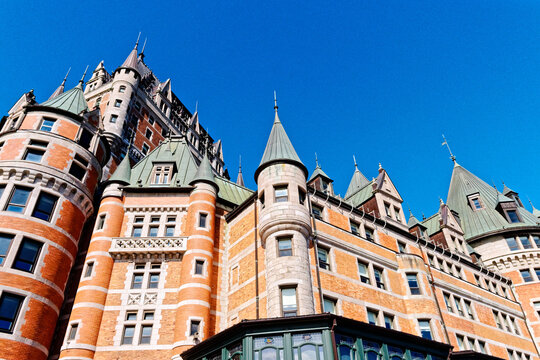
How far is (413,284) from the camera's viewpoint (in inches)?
1165

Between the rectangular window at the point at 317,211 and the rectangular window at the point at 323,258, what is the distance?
238 cm

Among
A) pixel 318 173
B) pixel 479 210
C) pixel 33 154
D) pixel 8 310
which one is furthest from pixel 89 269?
pixel 479 210

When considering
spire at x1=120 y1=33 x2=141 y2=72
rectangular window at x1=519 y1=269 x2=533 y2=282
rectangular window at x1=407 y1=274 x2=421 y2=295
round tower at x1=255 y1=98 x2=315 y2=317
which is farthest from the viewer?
spire at x1=120 y1=33 x2=141 y2=72

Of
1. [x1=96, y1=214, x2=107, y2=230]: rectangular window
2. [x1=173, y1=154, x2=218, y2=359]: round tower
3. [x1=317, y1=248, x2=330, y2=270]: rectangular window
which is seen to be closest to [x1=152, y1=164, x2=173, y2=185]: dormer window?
[x1=173, y1=154, x2=218, y2=359]: round tower

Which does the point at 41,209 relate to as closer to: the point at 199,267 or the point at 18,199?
the point at 18,199

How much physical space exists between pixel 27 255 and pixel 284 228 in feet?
49.7

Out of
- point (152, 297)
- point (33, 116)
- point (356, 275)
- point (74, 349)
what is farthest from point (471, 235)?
point (33, 116)

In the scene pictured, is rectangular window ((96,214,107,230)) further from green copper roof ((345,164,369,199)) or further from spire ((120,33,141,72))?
spire ((120,33,141,72))

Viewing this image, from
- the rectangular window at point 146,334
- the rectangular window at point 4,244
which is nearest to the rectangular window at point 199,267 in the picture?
the rectangular window at point 146,334

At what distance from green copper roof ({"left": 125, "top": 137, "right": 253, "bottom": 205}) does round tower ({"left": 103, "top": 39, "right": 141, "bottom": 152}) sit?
11.8 meters

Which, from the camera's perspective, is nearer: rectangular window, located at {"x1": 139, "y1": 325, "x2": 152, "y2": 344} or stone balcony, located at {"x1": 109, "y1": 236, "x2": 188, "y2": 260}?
rectangular window, located at {"x1": 139, "y1": 325, "x2": 152, "y2": 344}

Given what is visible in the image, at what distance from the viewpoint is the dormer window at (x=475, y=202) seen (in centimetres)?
5259

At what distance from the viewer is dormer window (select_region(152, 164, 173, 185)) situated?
3259 cm

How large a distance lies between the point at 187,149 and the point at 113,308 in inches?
680
